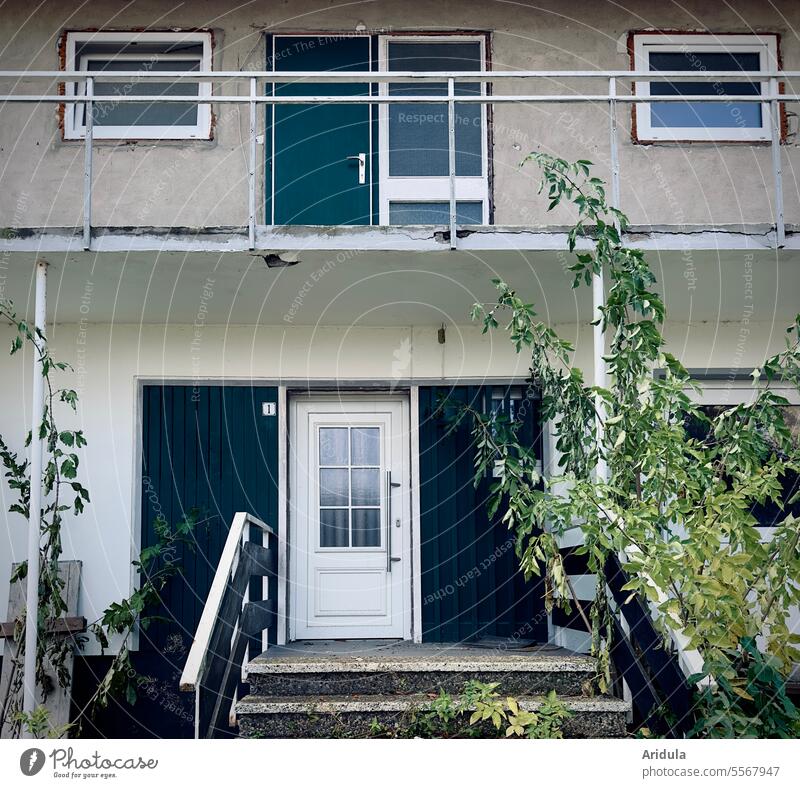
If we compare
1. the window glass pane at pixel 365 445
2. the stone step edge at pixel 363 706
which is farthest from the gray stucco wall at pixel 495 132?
the stone step edge at pixel 363 706

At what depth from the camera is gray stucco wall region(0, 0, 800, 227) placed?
856 cm

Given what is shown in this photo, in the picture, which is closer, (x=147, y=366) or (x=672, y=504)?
(x=672, y=504)

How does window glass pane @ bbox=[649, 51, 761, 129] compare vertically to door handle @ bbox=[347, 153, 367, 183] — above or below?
above

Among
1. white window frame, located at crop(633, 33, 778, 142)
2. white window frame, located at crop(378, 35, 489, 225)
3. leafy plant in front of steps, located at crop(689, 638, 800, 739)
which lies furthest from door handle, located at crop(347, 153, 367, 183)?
leafy plant in front of steps, located at crop(689, 638, 800, 739)

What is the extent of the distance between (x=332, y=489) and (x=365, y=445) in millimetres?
446

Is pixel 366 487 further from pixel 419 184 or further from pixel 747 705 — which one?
pixel 747 705

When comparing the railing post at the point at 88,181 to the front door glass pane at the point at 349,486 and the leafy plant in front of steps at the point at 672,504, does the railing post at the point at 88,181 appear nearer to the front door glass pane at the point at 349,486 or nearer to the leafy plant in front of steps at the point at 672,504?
the leafy plant in front of steps at the point at 672,504

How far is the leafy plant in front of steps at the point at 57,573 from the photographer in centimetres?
712

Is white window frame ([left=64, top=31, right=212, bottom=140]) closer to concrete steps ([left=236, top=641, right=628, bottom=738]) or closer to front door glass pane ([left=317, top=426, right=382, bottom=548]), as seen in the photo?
front door glass pane ([left=317, top=426, right=382, bottom=548])

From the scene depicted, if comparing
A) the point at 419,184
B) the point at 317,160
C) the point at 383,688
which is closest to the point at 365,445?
the point at 419,184

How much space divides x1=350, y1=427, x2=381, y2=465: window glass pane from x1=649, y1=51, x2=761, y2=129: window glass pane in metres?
3.37

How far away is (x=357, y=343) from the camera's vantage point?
345 inches

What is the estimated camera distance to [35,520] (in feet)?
22.8
